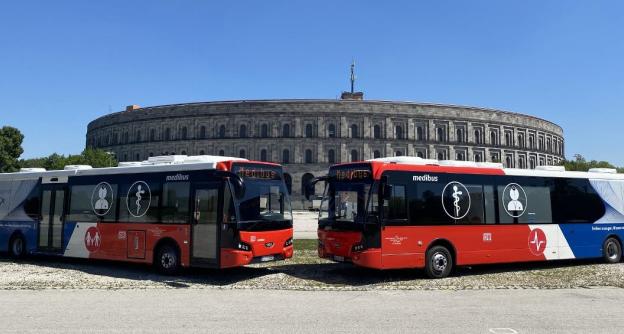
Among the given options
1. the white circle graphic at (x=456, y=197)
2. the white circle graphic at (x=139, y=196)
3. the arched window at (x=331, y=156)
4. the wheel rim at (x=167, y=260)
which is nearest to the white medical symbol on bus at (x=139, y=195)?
the white circle graphic at (x=139, y=196)

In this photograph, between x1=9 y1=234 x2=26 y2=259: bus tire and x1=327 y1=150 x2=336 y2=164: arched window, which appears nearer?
x1=9 y1=234 x2=26 y2=259: bus tire

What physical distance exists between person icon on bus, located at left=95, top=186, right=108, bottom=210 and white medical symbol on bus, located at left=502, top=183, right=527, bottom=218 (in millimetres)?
10577

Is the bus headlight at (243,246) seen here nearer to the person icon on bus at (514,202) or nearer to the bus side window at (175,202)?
the bus side window at (175,202)

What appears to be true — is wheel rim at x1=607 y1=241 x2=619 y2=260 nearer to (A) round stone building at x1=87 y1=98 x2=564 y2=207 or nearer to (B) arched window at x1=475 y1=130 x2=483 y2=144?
(A) round stone building at x1=87 y1=98 x2=564 y2=207

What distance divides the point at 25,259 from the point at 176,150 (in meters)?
58.9

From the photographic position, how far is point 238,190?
10555 millimetres

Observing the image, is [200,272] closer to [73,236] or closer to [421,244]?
[73,236]

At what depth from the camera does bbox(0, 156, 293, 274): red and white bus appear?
1077cm

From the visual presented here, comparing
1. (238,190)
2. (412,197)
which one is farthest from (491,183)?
(238,190)

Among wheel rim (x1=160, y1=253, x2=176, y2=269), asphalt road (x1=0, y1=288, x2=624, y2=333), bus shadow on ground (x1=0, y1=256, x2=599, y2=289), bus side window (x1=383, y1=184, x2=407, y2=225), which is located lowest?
asphalt road (x1=0, y1=288, x2=624, y2=333)

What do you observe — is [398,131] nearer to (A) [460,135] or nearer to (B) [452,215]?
(A) [460,135]

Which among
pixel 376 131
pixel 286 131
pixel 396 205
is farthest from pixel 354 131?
pixel 396 205

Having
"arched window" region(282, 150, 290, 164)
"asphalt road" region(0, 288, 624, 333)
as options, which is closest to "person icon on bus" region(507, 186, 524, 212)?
"asphalt road" region(0, 288, 624, 333)

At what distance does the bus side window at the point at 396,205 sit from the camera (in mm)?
10538
